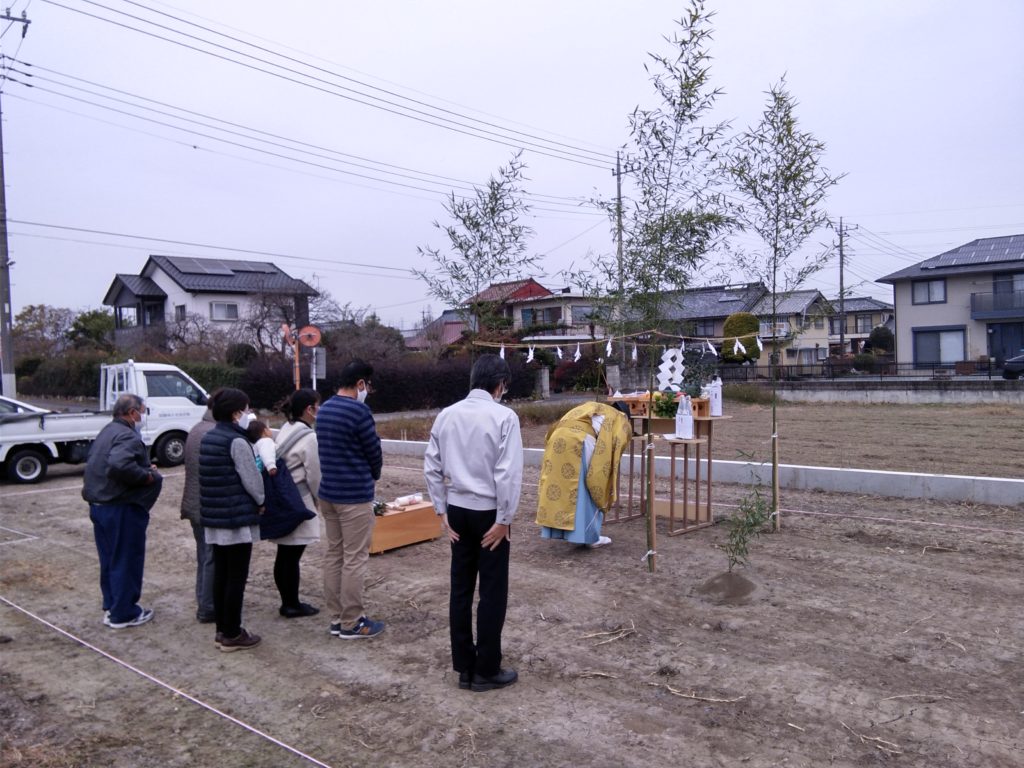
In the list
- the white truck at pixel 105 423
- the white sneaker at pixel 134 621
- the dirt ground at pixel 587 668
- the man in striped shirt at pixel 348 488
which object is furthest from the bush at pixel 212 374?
the man in striped shirt at pixel 348 488

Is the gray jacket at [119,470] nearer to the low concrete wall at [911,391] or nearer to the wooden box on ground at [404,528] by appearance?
the wooden box on ground at [404,528]

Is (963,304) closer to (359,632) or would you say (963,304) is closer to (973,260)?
(973,260)

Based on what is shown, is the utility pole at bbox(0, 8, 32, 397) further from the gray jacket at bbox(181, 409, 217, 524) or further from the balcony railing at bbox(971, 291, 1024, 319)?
the balcony railing at bbox(971, 291, 1024, 319)

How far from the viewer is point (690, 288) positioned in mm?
6516

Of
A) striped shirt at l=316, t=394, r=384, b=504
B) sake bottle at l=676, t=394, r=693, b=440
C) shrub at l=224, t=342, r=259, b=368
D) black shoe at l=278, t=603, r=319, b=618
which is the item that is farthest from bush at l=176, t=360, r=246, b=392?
striped shirt at l=316, t=394, r=384, b=504

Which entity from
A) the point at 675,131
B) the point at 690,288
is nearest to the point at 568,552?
the point at 690,288

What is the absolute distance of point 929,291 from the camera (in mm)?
38031

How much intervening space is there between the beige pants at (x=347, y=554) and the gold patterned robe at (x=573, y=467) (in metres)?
2.22

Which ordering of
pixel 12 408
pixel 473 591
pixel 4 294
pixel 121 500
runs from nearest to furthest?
pixel 473 591 < pixel 121 500 < pixel 12 408 < pixel 4 294

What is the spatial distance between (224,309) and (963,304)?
33541mm

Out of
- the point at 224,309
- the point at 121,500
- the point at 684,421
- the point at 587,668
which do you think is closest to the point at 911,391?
the point at 684,421

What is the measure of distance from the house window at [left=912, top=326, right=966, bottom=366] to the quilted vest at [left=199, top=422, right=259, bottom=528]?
38978 mm

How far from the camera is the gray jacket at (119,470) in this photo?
498 cm

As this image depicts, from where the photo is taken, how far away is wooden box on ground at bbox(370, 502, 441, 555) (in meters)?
7.14
